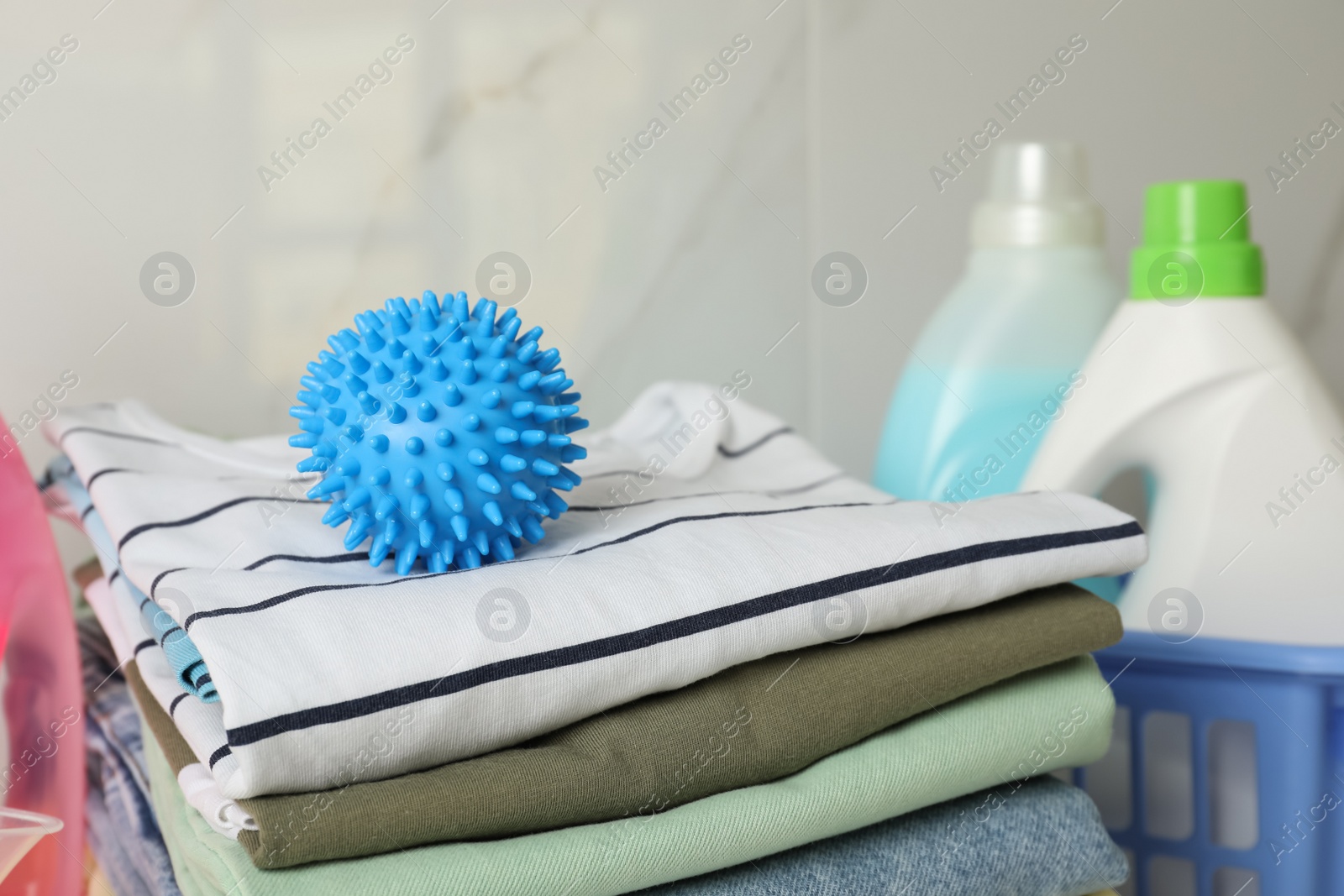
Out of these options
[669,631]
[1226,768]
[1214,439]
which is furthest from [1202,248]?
[669,631]

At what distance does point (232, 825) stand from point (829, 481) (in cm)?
35

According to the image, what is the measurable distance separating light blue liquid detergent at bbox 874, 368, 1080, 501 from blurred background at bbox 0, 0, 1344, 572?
223mm

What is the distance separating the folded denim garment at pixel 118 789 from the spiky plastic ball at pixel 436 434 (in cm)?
15

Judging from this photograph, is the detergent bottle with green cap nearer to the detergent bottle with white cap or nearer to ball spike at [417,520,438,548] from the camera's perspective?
the detergent bottle with white cap

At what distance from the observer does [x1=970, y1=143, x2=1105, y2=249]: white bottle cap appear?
2.19 ft

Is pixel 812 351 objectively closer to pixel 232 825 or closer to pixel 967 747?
pixel 967 747

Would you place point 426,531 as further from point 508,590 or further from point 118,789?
point 118,789

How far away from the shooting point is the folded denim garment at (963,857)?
38 cm

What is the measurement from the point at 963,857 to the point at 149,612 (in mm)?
314

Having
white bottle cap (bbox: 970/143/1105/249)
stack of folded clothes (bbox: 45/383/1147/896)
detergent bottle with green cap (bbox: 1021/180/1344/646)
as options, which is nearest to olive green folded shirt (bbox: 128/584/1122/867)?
stack of folded clothes (bbox: 45/383/1147/896)

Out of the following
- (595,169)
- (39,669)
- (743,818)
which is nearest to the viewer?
(743,818)

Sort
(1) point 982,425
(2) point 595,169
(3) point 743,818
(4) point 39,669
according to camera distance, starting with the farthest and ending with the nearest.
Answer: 1. (2) point 595,169
2. (1) point 982,425
3. (4) point 39,669
4. (3) point 743,818

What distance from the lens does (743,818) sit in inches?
14.1

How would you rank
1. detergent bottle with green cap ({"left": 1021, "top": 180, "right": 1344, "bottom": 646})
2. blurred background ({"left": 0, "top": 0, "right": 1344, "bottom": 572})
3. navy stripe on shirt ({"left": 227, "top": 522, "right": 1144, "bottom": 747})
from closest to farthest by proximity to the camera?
navy stripe on shirt ({"left": 227, "top": 522, "right": 1144, "bottom": 747}) < detergent bottle with green cap ({"left": 1021, "top": 180, "right": 1344, "bottom": 646}) < blurred background ({"left": 0, "top": 0, "right": 1344, "bottom": 572})
